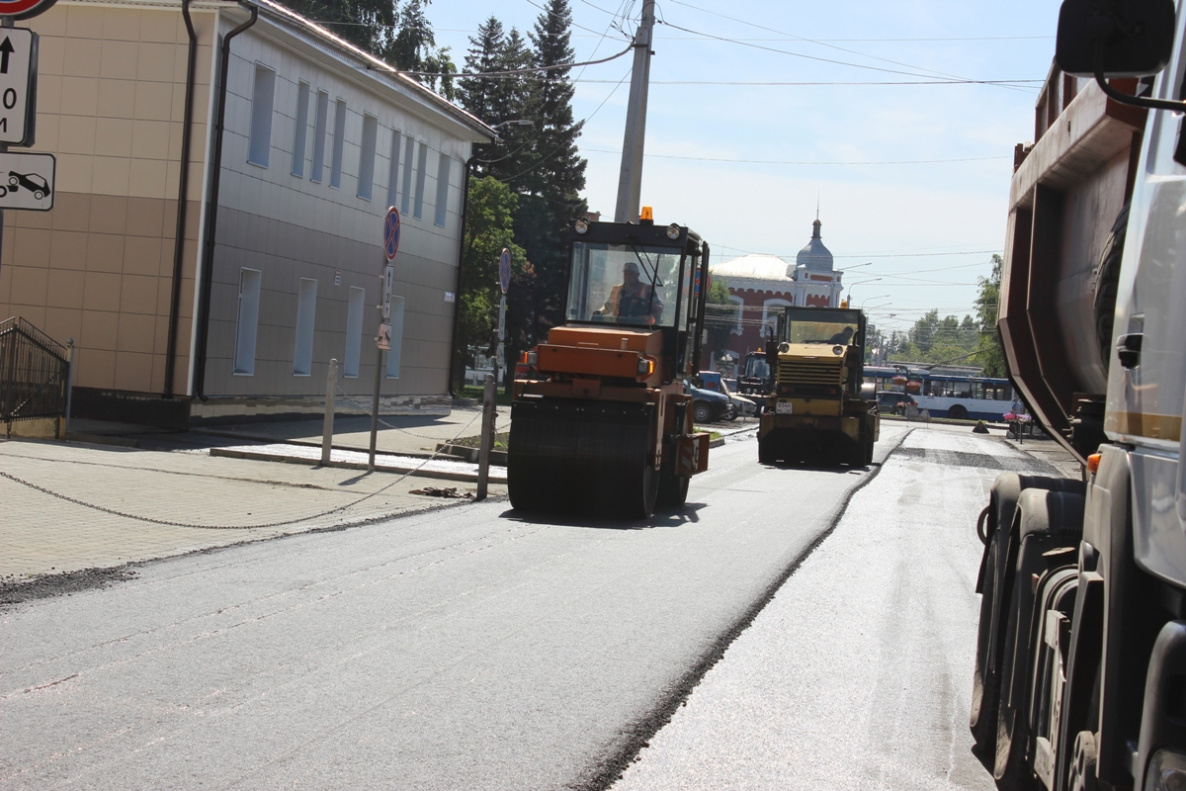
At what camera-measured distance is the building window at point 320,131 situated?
25203mm

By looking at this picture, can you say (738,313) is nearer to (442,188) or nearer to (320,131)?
(442,188)

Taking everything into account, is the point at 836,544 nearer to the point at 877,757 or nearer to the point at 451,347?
the point at 877,757

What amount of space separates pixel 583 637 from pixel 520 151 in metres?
57.5

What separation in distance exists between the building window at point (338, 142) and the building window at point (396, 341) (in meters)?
4.43

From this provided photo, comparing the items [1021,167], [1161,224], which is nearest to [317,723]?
[1161,224]

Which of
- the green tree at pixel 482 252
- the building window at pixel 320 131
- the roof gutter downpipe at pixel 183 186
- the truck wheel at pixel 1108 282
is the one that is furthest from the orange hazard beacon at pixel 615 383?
the green tree at pixel 482 252

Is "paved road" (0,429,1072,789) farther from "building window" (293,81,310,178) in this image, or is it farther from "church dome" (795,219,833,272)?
"church dome" (795,219,833,272)

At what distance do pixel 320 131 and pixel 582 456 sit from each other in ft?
49.0

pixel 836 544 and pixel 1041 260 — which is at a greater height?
pixel 1041 260

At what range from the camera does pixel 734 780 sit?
192 inches

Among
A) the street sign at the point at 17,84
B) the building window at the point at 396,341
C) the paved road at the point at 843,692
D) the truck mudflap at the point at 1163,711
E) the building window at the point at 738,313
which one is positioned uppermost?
the building window at the point at 738,313

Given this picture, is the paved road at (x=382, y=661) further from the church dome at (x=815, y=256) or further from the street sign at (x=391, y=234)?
the church dome at (x=815, y=256)

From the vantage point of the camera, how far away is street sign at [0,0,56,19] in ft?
27.2

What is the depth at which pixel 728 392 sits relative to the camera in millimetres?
46719
